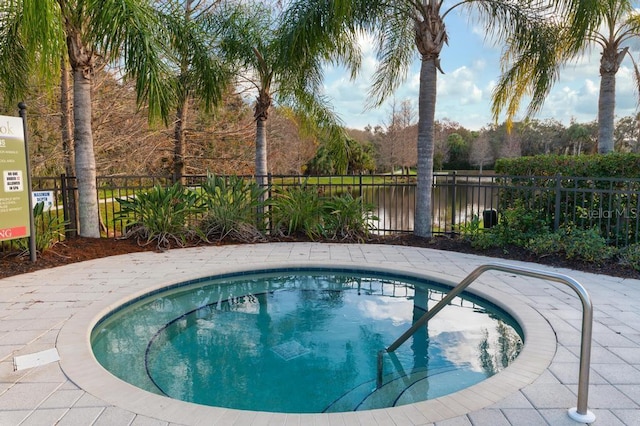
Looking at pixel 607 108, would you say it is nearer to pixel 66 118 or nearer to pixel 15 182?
pixel 15 182

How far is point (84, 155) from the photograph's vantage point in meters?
6.76

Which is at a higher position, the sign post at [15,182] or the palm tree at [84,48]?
the palm tree at [84,48]

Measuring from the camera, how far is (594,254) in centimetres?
545

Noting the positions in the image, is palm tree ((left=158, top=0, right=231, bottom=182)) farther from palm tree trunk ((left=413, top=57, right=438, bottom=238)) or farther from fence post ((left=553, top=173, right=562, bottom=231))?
fence post ((left=553, top=173, right=562, bottom=231))

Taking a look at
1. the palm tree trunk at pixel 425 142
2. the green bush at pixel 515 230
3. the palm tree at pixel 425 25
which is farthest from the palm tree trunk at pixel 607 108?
the palm tree trunk at pixel 425 142

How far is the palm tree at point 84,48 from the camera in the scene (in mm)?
4824

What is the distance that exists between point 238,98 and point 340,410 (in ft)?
45.6

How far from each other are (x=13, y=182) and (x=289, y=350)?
4.43 m

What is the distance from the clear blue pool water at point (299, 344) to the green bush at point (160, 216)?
2269mm

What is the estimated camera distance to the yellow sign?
5.23 meters

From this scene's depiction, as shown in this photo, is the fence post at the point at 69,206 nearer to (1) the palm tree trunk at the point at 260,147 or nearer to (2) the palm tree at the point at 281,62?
(2) the palm tree at the point at 281,62

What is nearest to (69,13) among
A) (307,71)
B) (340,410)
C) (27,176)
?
(27,176)

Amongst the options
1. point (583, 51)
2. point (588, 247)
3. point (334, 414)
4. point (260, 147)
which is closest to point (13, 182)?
point (260, 147)

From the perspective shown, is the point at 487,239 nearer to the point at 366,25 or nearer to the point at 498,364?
the point at 498,364
